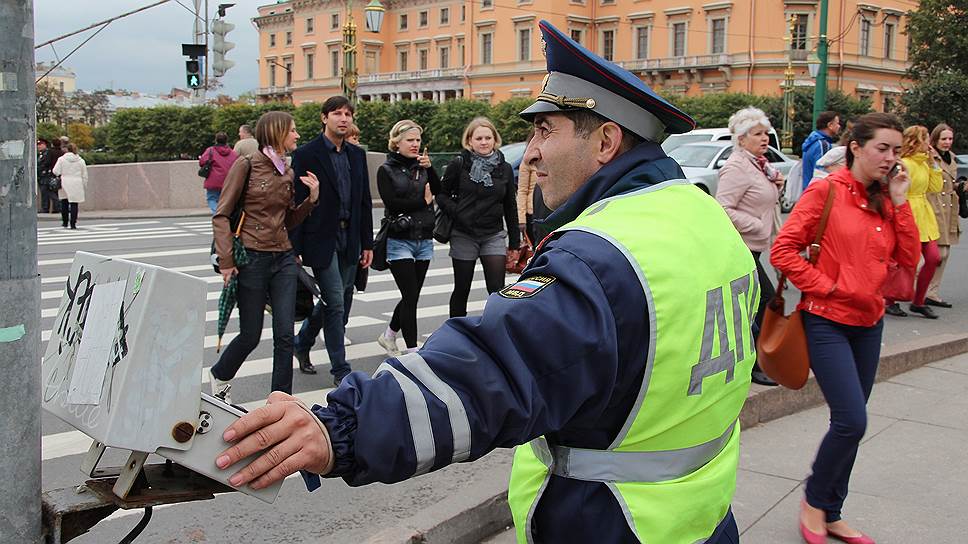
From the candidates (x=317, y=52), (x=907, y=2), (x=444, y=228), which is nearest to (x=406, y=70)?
(x=317, y=52)

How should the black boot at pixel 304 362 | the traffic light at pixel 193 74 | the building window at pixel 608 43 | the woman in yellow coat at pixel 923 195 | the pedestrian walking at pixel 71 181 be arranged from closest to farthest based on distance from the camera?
the black boot at pixel 304 362 < the woman in yellow coat at pixel 923 195 < the pedestrian walking at pixel 71 181 < the traffic light at pixel 193 74 < the building window at pixel 608 43

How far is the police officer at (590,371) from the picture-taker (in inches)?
61.4

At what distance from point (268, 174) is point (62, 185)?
1485cm

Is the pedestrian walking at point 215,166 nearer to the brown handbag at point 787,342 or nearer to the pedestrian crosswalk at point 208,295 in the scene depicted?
the pedestrian crosswalk at point 208,295

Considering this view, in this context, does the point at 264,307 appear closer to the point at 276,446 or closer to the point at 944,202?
the point at 276,446

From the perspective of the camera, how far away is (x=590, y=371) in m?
1.64

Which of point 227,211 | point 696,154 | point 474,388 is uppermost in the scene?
point 696,154

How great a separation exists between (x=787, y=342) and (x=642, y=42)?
79.4m

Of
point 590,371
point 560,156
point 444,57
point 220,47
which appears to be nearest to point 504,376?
point 590,371

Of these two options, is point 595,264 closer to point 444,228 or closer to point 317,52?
point 444,228

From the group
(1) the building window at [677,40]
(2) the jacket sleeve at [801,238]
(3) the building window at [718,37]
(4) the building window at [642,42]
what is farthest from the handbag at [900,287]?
(4) the building window at [642,42]

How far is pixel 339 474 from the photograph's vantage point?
1568 mm

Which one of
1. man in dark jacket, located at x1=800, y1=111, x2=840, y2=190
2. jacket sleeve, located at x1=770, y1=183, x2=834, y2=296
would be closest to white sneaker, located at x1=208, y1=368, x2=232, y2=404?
jacket sleeve, located at x1=770, y1=183, x2=834, y2=296

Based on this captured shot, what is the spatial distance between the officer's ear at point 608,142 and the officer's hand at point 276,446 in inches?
35.2
